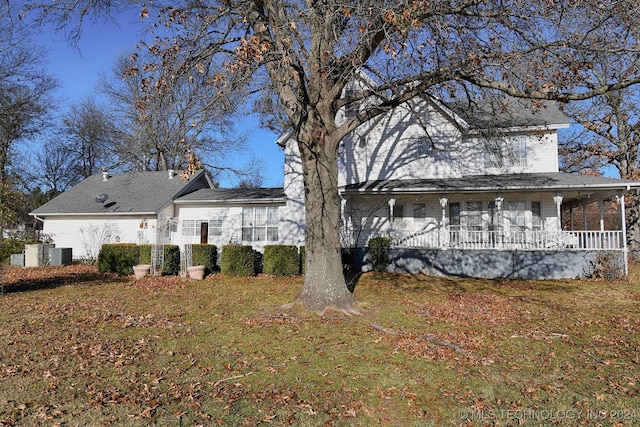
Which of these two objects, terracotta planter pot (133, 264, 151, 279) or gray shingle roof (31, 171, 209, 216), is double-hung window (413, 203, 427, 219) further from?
terracotta planter pot (133, 264, 151, 279)

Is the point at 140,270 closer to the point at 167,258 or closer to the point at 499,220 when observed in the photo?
the point at 167,258

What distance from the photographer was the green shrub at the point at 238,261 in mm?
15672

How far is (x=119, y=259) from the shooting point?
54.4 ft

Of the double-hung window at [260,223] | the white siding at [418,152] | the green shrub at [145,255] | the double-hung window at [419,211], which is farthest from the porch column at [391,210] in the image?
the green shrub at [145,255]

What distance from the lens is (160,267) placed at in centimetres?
1620

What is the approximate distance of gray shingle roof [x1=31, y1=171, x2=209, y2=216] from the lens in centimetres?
2083

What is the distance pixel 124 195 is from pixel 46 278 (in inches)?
334

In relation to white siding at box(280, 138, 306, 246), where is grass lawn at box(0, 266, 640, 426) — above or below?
below

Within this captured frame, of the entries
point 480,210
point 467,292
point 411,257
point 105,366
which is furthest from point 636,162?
point 105,366

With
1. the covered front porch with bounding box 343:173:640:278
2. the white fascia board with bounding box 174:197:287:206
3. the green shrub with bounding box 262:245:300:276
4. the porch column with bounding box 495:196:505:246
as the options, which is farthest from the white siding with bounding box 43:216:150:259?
the porch column with bounding box 495:196:505:246

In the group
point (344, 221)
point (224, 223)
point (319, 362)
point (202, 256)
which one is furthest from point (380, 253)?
point (319, 362)

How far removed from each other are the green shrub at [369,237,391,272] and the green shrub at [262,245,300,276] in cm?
311

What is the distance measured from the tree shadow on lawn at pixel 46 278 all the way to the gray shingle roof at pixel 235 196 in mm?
5488

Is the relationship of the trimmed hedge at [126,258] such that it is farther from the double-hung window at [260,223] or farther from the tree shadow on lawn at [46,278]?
the double-hung window at [260,223]
